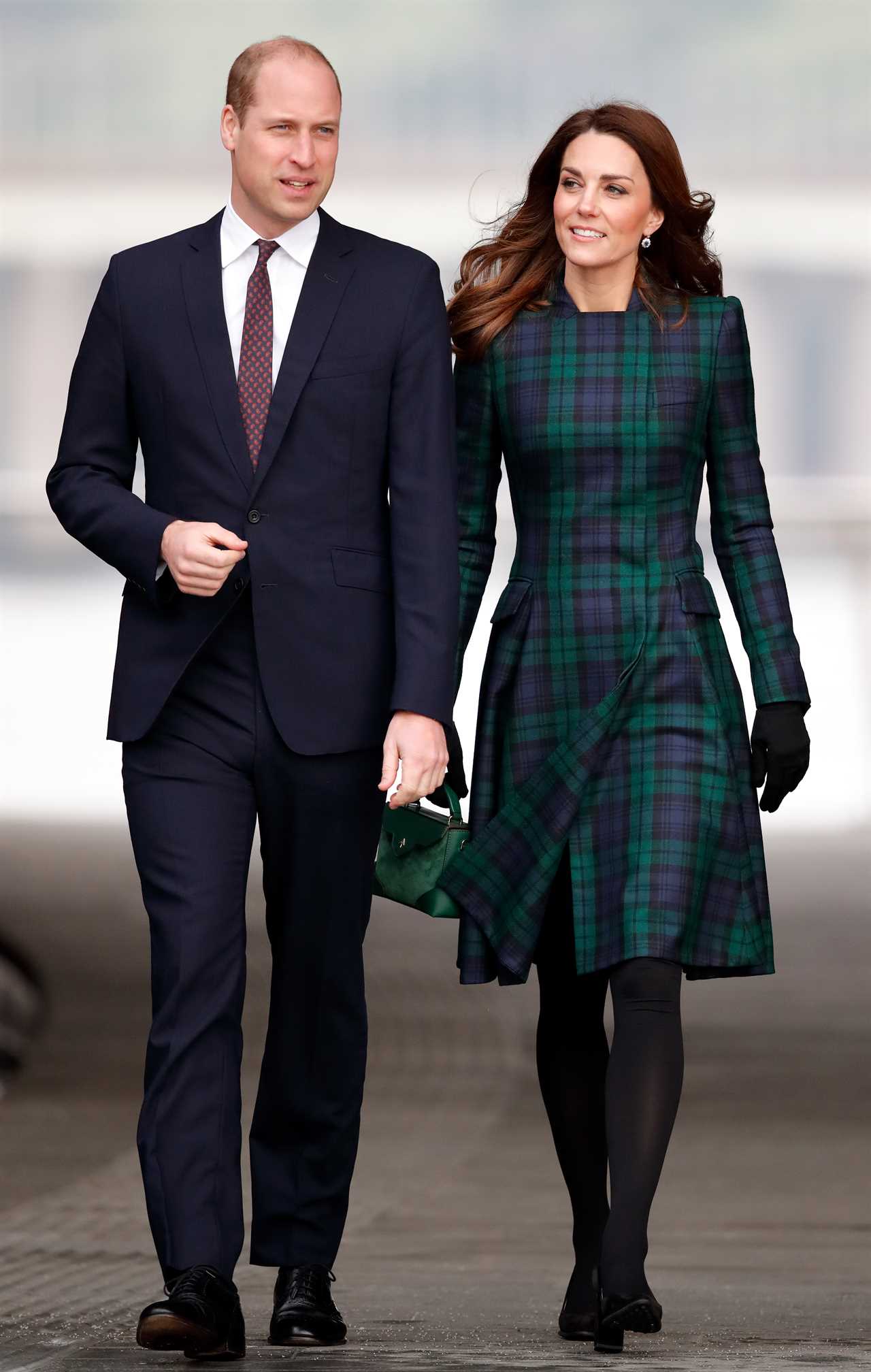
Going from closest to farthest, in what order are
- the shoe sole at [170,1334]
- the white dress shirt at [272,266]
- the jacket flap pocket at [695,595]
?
the shoe sole at [170,1334], the white dress shirt at [272,266], the jacket flap pocket at [695,595]

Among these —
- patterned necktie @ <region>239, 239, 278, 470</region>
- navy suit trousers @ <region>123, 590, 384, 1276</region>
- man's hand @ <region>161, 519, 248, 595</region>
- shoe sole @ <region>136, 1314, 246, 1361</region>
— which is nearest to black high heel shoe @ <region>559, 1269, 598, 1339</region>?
navy suit trousers @ <region>123, 590, 384, 1276</region>

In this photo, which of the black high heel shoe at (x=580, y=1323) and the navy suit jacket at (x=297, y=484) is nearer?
the navy suit jacket at (x=297, y=484)

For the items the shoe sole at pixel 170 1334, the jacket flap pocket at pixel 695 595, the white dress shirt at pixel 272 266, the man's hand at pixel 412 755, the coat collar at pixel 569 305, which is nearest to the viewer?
the shoe sole at pixel 170 1334

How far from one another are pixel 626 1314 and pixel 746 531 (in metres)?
1.07

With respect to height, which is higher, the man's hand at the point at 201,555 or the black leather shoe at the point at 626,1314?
the man's hand at the point at 201,555

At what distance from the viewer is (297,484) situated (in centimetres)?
369

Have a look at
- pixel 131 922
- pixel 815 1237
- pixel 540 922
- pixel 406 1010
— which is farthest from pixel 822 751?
pixel 540 922

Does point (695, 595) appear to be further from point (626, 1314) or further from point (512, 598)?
point (626, 1314)

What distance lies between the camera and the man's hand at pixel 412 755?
3.64 meters

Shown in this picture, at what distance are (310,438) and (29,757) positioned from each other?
14.9 feet

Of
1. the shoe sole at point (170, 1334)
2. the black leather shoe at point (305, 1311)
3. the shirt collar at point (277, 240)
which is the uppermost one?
the shirt collar at point (277, 240)

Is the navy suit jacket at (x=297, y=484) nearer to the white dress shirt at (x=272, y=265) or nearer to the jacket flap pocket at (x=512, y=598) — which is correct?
the white dress shirt at (x=272, y=265)

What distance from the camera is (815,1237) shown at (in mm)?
5055

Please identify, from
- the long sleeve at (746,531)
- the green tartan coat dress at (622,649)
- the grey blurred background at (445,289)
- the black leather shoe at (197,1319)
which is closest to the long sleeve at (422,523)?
the green tartan coat dress at (622,649)
